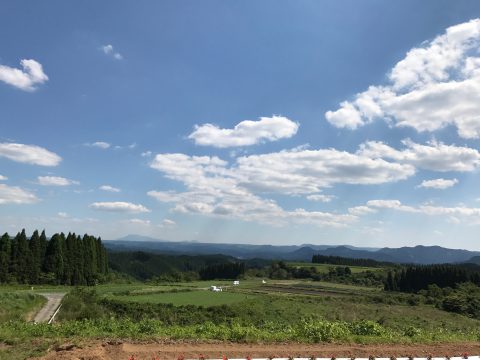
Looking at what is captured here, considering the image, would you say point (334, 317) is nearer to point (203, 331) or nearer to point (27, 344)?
point (203, 331)

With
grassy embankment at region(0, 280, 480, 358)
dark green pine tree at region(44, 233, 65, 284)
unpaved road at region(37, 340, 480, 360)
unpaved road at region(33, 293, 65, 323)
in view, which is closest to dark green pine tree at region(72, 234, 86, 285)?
dark green pine tree at region(44, 233, 65, 284)

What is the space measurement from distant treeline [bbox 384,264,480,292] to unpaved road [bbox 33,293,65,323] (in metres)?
85.7

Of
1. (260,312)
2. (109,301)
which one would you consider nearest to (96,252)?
(109,301)

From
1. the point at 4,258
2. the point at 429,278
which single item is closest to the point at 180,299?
the point at 4,258

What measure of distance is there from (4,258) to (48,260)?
733 centimetres

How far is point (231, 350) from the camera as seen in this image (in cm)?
1286

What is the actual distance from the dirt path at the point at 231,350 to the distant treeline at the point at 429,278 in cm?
9870

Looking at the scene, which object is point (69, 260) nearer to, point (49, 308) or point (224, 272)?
point (49, 308)

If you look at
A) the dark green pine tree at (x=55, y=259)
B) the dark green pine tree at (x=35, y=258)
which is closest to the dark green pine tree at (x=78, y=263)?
the dark green pine tree at (x=55, y=259)

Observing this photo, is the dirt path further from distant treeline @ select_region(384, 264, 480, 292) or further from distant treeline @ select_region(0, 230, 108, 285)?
distant treeline @ select_region(384, 264, 480, 292)

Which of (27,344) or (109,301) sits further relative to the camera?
(109,301)

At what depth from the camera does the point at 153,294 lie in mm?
59375

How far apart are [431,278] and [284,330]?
101778 millimetres

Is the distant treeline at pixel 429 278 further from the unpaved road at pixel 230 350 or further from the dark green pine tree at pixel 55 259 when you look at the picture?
the unpaved road at pixel 230 350
